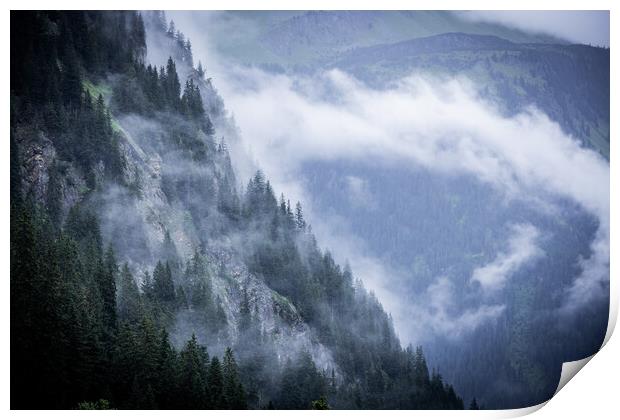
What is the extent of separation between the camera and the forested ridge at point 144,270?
32938 mm

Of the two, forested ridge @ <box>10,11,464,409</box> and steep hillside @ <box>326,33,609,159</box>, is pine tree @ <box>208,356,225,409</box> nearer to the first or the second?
forested ridge @ <box>10,11,464,409</box>

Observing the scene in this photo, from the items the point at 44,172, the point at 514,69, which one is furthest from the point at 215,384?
the point at 514,69

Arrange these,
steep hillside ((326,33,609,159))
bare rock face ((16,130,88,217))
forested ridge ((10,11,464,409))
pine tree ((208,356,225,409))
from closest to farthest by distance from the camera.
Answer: forested ridge ((10,11,464,409))
pine tree ((208,356,225,409))
bare rock face ((16,130,88,217))
steep hillside ((326,33,609,159))

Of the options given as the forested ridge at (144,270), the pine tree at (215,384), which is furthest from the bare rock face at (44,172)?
the pine tree at (215,384)

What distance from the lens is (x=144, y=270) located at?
38.9 m

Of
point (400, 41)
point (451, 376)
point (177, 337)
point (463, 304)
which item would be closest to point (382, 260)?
point (463, 304)

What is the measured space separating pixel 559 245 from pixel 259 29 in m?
44.5

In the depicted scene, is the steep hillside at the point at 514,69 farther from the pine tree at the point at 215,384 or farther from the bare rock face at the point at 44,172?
the pine tree at the point at 215,384

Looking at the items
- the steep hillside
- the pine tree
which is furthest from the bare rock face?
the steep hillside

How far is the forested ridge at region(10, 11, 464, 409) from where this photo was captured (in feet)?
108

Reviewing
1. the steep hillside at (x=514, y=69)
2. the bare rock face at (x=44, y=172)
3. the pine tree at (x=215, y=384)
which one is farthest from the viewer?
the steep hillside at (x=514, y=69)

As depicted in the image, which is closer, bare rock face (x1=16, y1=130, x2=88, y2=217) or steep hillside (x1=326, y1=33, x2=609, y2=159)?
bare rock face (x1=16, y1=130, x2=88, y2=217)

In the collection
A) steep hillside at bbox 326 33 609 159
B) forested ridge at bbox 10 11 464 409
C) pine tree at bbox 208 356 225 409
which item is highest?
steep hillside at bbox 326 33 609 159
